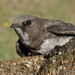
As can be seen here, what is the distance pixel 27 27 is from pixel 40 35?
47 centimetres

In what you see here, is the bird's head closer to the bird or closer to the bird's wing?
the bird

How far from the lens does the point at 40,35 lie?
1291 cm

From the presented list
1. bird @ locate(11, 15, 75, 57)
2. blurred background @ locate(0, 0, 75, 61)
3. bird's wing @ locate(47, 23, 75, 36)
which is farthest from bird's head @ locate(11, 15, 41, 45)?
blurred background @ locate(0, 0, 75, 61)

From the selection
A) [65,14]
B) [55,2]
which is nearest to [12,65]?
[65,14]

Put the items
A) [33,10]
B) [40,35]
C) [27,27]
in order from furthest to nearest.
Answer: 1. [33,10]
2. [27,27]
3. [40,35]

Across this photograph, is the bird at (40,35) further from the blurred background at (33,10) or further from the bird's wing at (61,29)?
the blurred background at (33,10)

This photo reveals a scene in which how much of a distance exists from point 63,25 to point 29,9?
13323mm

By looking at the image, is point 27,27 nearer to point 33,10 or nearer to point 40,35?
point 40,35

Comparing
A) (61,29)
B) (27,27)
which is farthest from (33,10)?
(61,29)

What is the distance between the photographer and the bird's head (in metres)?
12.9

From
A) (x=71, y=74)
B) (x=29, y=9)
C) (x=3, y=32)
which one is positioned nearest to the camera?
(x=71, y=74)

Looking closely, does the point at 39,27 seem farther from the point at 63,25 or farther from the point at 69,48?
the point at 69,48

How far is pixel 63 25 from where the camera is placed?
1320cm

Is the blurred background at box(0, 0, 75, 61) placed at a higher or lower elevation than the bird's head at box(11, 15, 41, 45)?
lower
